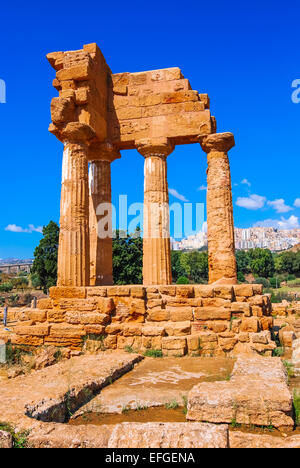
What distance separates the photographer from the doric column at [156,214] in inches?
482

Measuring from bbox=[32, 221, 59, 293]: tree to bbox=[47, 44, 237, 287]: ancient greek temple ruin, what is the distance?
73.8 feet

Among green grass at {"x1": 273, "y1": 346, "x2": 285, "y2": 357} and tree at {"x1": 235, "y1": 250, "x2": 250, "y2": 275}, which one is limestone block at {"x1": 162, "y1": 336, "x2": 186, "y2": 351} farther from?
tree at {"x1": 235, "y1": 250, "x2": 250, "y2": 275}

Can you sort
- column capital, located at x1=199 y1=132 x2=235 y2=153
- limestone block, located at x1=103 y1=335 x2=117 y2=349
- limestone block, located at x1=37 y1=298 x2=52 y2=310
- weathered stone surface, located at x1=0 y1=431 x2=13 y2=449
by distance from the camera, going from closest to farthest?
weathered stone surface, located at x1=0 y1=431 x2=13 y2=449 < limestone block, located at x1=103 y1=335 x2=117 y2=349 < limestone block, located at x1=37 y1=298 x2=52 y2=310 < column capital, located at x1=199 y1=132 x2=235 y2=153

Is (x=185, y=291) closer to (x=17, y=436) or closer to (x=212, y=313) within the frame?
(x=212, y=313)

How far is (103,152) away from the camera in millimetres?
13680

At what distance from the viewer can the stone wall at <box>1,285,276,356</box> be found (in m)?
8.77

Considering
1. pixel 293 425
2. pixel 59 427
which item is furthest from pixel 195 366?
pixel 59 427

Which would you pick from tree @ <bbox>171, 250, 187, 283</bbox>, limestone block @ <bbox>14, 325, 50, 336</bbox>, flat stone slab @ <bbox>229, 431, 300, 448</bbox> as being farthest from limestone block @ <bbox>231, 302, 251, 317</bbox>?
tree @ <bbox>171, 250, 187, 283</bbox>

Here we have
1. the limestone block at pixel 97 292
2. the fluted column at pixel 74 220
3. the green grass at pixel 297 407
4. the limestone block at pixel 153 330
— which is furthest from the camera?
the fluted column at pixel 74 220

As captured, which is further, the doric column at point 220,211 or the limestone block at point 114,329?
the doric column at point 220,211

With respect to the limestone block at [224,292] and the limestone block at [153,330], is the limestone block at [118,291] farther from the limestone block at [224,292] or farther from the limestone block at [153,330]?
the limestone block at [224,292]

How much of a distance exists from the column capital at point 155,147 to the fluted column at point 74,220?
2074mm

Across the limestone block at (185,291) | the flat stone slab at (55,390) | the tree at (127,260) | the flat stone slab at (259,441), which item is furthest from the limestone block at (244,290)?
the tree at (127,260)
